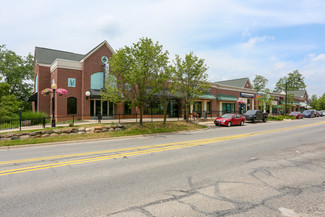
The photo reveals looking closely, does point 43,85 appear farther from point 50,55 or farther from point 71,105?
point 71,105

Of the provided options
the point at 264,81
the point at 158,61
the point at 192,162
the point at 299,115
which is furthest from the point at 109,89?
the point at 264,81

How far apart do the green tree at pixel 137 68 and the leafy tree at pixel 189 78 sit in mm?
3912

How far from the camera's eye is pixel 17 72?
35.5m

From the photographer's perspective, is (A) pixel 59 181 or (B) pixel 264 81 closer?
(A) pixel 59 181

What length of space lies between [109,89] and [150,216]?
13.3 metres

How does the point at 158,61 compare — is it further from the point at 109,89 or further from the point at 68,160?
the point at 68,160

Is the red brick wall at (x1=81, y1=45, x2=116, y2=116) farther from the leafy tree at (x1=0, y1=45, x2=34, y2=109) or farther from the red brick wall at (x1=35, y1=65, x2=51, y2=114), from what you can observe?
the leafy tree at (x1=0, y1=45, x2=34, y2=109)

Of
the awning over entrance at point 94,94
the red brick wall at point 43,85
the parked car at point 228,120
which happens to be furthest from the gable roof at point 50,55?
the parked car at point 228,120

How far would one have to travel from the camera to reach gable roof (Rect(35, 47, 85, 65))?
→ 2571 cm

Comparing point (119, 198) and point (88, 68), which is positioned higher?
point (88, 68)

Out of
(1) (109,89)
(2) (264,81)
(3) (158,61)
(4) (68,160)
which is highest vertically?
(2) (264,81)

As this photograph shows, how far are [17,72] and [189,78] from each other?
3386 cm

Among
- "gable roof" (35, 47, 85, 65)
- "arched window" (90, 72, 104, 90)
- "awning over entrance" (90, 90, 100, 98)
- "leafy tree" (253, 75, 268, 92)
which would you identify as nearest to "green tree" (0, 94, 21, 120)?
"gable roof" (35, 47, 85, 65)

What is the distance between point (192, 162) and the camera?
650cm
